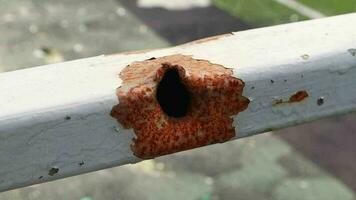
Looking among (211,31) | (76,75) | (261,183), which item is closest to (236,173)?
(261,183)

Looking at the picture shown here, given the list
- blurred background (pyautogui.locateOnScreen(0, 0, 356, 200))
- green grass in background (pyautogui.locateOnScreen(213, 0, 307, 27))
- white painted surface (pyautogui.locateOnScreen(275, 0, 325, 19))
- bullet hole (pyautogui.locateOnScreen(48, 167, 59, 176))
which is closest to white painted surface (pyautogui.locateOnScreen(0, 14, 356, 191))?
bullet hole (pyautogui.locateOnScreen(48, 167, 59, 176))

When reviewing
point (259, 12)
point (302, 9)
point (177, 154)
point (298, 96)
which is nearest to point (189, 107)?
point (298, 96)

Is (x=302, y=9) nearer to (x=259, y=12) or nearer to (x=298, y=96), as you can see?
(x=259, y=12)

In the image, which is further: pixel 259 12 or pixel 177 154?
pixel 259 12

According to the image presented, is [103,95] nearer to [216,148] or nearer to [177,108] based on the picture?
[177,108]

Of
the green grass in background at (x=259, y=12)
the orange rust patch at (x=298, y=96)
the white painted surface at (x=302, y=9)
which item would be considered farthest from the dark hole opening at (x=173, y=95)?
the white painted surface at (x=302, y=9)

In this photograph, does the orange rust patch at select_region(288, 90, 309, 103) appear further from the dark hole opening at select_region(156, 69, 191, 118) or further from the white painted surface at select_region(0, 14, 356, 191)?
the dark hole opening at select_region(156, 69, 191, 118)

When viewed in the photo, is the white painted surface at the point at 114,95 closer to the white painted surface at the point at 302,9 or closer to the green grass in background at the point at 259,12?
the green grass in background at the point at 259,12
